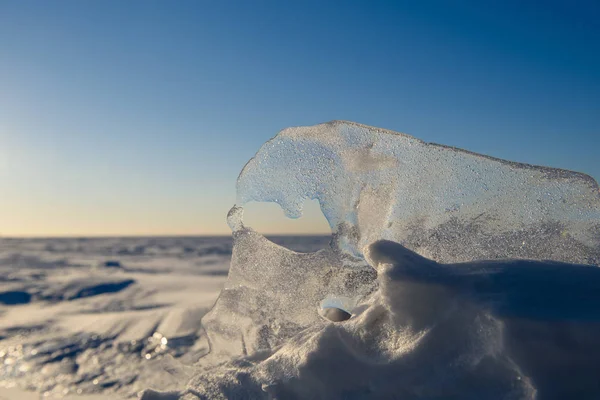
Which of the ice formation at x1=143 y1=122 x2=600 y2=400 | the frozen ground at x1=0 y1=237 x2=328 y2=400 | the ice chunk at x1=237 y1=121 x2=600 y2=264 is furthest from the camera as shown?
the frozen ground at x1=0 y1=237 x2=328 y2=400

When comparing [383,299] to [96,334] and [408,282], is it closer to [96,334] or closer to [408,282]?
[408,282]

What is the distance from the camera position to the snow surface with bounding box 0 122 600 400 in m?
1.62

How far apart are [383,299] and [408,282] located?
124mm

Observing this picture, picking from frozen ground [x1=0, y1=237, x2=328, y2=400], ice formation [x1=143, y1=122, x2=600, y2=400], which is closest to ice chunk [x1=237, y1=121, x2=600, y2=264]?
ice formation [x1=143, y1=122, x2=600, y2=400]

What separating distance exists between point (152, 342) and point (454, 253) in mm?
3179

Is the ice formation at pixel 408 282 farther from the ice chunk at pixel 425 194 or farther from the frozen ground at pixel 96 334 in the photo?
the frozen ground at pixel 96 334

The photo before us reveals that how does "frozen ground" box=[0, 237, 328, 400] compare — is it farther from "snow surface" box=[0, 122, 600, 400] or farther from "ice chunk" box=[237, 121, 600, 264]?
"ice chunk" box=[237, 121, 600, 264]

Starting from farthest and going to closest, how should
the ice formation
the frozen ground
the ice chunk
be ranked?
the frozen ground
the ice chunk
the ice formation

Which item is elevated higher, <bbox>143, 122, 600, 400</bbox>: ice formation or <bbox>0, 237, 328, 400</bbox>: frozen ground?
<bbox>143, 122, 600, 400</bbox>: ice formation

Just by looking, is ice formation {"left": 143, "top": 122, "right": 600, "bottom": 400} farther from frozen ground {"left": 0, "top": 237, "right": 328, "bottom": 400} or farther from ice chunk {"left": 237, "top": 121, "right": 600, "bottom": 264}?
frozen ground {"left": 0, "top": 237, "right": 328, "bottom": 400}

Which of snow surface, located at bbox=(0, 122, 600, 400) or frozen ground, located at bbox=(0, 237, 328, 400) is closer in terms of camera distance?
snow surface, located at bbox=(0, 122, 600, 400)

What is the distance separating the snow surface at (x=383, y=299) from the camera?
1.62 metres

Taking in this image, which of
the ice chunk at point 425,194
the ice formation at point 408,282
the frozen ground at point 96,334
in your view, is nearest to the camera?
the ice formation at point 408,282

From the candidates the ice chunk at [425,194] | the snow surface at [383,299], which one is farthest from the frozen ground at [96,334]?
the ice chunk at [425,194]
